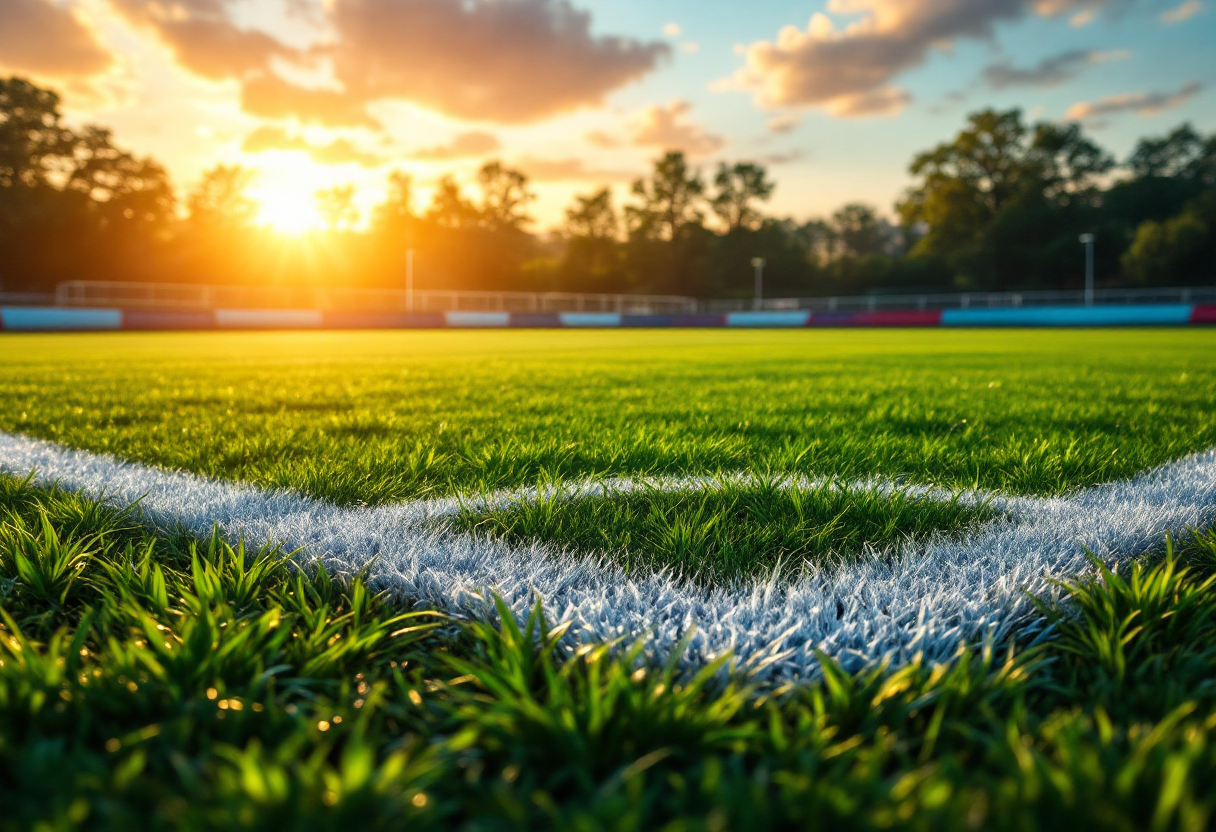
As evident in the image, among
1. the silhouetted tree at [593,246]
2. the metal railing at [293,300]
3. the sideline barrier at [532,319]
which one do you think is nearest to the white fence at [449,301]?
the metal railing at [293,300]

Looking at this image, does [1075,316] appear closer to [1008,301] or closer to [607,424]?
[1008,301]

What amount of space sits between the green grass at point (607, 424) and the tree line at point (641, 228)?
52520 millimetres

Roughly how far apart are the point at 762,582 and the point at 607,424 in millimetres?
2448

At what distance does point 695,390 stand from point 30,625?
4.95 metres

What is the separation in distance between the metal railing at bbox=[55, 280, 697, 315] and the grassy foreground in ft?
117

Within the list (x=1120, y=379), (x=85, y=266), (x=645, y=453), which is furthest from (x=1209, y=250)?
(x=85, y=266)

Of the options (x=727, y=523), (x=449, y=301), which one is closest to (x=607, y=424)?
(x=727, y=523)

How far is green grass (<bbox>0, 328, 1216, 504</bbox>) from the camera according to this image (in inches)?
110

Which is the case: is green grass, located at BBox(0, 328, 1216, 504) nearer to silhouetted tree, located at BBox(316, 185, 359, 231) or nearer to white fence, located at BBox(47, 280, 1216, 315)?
white fence, located at BBox(47, 280, 1216, 315)

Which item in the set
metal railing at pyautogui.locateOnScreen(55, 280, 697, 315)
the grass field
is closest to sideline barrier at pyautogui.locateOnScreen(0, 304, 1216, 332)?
metal railing at pyautogui.locateOnScreen(55, 280, 697, 315)

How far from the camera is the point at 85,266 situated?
159 ft

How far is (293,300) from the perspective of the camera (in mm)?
35719

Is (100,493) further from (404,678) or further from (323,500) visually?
(404,678)

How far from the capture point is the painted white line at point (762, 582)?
131 centimetres
